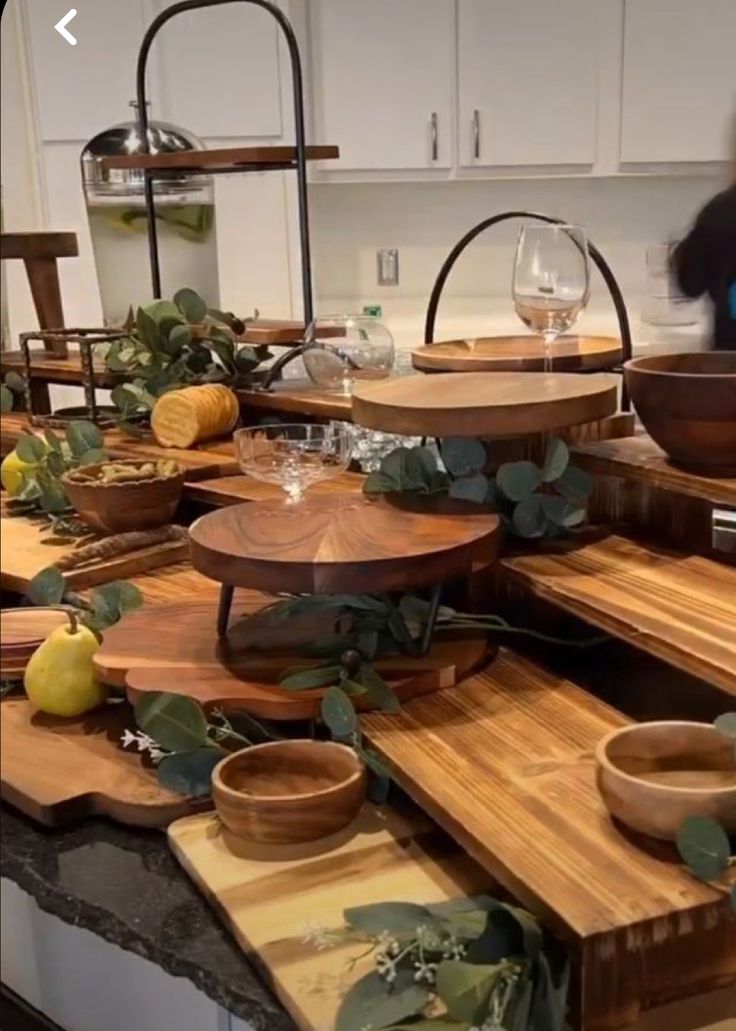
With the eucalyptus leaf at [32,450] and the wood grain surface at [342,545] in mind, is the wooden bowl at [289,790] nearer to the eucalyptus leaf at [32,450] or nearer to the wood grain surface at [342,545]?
the wood grain surface at [342,545]

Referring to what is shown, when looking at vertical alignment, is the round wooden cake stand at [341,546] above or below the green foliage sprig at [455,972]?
above

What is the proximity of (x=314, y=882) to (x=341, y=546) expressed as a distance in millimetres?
200

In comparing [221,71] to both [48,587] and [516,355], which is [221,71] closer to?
[516,355]

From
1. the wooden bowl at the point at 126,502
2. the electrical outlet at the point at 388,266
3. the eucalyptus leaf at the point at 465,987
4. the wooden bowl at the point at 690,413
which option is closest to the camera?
the eucalyptus leaf at the point at 465,987

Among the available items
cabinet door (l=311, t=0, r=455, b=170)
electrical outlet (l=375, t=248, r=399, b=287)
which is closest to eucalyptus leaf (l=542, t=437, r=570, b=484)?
cabinet door (l=311, t=0, r=455, b=170)

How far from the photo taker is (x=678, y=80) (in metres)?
1.32

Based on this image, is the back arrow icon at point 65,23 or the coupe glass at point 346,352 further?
the coupe glass at point 346,352

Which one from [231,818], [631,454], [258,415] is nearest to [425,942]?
[231,818]

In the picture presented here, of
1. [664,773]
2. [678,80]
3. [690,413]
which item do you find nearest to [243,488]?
[690,413]

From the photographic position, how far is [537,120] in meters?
1.60

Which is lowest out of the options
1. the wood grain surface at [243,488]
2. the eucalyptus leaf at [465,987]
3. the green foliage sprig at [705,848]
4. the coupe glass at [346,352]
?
the eucalyptus leaf at [465,987]

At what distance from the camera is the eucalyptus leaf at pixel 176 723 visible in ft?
2.36

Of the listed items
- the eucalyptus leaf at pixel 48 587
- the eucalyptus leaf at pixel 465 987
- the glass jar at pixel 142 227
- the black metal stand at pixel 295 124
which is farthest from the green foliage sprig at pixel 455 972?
the glass jar at pixel 142 227

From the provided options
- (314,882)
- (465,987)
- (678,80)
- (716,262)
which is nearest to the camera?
(465,987)
